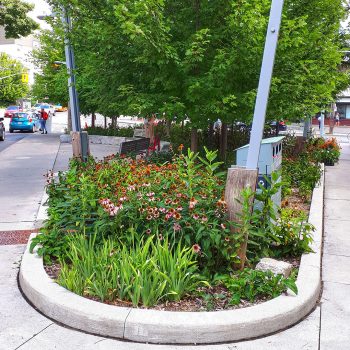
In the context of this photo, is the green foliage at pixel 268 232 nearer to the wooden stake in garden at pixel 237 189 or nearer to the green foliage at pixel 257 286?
the wooden stake in garden at pixel 237 189

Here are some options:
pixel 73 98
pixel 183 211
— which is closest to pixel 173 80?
pixel 73 98

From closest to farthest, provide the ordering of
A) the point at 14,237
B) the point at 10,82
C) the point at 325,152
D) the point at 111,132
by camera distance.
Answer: the point at 14,237
the point at 325,152
the point at 111,132
the point at 10,82

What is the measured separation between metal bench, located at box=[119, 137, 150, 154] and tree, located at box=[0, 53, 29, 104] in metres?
73.5

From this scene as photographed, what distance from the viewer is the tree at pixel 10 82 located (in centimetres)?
8025

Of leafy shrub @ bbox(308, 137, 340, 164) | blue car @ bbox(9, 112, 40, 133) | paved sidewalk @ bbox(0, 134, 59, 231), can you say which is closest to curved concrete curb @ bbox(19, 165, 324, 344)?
paved sidewalk @ bbox(0, 134, 59, 231)

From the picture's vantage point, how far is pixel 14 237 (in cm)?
678

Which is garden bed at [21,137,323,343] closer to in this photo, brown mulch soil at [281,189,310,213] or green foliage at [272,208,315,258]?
green foliage at [272,208,315,258]

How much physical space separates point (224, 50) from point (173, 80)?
1.03 meters

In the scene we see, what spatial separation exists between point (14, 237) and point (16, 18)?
81.0 ft

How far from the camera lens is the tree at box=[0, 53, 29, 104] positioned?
80.2m

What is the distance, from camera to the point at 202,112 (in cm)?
878

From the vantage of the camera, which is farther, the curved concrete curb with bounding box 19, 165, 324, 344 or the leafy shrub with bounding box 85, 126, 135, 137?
the leafy shrub with bounding box 85, 126, 135, 137

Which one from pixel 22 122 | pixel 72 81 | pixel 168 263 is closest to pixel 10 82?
pixel 22 122

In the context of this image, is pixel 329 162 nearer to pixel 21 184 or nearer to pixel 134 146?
pixel 134 146
